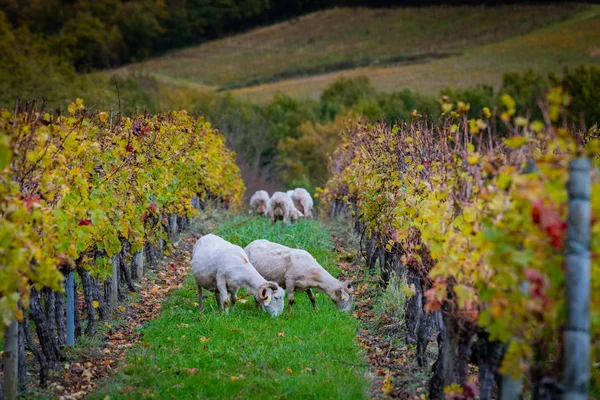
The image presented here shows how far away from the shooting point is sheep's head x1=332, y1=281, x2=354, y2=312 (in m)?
13.7

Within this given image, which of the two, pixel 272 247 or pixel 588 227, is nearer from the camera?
pixel 588 227

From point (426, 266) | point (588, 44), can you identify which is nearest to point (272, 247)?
point (426, 266)

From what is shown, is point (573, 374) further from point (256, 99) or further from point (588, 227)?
point (256, 99)

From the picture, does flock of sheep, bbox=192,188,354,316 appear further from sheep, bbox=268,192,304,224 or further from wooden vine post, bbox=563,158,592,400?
sheep, bbox=268,192,304,224

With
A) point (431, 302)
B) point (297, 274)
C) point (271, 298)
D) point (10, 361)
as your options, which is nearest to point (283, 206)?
point (297, 274)

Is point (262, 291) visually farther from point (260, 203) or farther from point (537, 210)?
point (260, 203)

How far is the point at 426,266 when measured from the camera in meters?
9.61

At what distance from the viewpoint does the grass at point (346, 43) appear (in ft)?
314

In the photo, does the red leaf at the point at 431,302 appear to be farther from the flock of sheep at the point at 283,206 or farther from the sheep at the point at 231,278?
the flock of sheep at the point at 283,206

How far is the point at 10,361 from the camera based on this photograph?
817cm

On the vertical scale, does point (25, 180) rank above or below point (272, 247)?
above

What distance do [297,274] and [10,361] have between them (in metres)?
6.61

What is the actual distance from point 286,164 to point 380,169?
154 feet

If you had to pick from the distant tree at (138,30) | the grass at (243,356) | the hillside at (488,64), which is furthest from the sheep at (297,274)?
the distant tree at (138,30)
